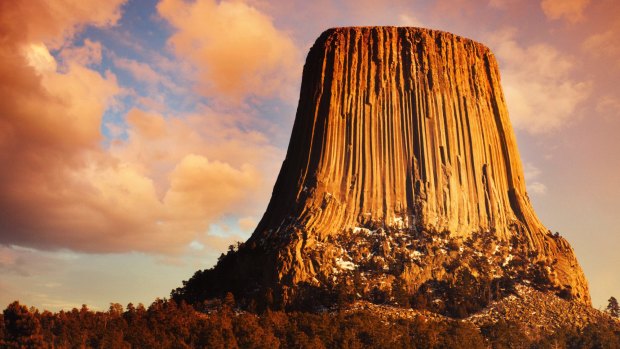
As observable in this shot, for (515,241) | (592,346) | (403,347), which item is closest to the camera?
(403,347)

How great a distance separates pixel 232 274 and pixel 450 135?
97.1 feet

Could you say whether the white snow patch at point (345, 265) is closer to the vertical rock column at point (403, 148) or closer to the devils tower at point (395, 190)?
the devils tower at point (395, 190)

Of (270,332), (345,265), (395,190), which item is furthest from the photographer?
(395,190)

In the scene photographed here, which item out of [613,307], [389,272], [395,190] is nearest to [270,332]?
[389,272]

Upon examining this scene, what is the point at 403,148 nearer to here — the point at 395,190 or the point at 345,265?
the point at 395,190

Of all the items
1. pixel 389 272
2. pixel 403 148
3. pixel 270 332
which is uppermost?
pixel 403 148

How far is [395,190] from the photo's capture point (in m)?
86.1

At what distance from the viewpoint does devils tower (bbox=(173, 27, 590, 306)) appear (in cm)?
7888

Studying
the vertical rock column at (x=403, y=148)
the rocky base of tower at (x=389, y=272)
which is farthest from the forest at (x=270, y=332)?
the vertical rock column at (x=403, y=148)

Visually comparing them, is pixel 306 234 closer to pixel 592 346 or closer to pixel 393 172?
pixel 393 172

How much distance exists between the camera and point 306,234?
260 ft

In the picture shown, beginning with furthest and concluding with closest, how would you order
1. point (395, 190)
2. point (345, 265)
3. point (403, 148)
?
point (403, 148), point (395, 190), point (345, 265)

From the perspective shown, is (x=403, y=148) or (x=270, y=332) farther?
(x=403, y=148)

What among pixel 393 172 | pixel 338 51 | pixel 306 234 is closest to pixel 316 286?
pixel 306 234
